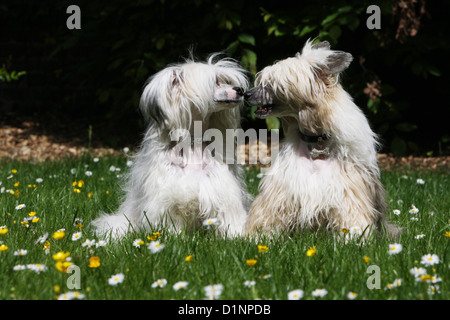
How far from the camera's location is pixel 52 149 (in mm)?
7445

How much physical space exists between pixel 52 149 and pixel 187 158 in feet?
14.8

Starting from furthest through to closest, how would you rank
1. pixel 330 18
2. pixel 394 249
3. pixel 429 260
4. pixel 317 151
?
pixel 330 18, pixel 317 151, pixel 394 249, pixel 429 260

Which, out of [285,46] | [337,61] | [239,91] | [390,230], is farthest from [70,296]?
[285,46]

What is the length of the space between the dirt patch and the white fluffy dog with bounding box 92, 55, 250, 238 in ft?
11.0

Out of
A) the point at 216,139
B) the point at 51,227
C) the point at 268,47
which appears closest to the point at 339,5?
the point at 268,47

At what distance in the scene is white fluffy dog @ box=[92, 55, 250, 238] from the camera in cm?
338

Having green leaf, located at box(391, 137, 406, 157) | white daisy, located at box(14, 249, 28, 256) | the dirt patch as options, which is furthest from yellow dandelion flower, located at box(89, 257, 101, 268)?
green leaf, located at box(391, 137, 406, 157)

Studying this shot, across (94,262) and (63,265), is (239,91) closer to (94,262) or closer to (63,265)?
(94,262)

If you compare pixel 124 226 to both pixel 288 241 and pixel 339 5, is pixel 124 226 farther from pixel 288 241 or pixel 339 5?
pixel 339 5

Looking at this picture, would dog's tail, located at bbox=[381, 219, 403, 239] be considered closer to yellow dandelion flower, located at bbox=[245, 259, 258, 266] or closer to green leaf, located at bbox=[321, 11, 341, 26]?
yellow dandelion flower, located at bbox=[245, 259, 258, 266]

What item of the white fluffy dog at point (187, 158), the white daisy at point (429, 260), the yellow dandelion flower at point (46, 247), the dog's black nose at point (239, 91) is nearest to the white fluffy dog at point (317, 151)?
the dog's black nose at point (239, 91)

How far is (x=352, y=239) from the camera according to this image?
303cm

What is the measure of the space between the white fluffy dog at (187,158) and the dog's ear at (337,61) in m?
0.58

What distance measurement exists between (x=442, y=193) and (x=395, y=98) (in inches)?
108
